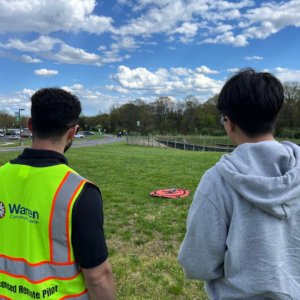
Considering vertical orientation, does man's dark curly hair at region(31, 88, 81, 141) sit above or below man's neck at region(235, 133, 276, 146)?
above

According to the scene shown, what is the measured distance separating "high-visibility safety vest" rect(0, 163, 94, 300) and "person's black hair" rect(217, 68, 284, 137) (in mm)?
902

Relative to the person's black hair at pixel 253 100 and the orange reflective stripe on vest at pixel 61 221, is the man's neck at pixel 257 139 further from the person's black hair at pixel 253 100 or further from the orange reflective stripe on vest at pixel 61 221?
the orange reflective stripe on vest at pixel 61 221

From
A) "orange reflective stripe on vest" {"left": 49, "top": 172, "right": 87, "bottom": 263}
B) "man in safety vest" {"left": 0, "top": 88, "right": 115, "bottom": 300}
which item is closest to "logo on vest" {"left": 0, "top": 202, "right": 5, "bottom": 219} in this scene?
"man in safety vest" {"left": 0, "top": 88, "right": 115, "bottom": 300}

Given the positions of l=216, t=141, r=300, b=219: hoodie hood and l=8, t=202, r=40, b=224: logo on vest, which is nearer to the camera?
l=216, t=141, r=300, b=219: hoodie hood

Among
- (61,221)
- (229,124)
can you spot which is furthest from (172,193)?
(61,221)

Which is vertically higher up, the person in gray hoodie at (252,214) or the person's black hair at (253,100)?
the person's black hair at (253,100)

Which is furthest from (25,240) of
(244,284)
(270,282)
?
(270,282)

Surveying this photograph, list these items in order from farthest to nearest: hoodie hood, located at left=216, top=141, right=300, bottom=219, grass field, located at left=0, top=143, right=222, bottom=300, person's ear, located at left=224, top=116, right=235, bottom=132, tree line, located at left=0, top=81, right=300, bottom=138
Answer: tree line, located at left=0, top=81, right=300, bottom=138 → grass field, located at left=0, top=143, right=222, bottom=300 → person's ear, located at left=224, top=116, right=235, bottom=132 → hoodie hood, located at left=216, top=141, right=300, bottom=219

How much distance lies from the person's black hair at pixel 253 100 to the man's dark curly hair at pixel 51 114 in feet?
3.06

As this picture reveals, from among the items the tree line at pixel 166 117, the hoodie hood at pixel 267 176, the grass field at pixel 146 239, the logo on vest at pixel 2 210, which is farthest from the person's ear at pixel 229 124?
the tree line at pixel 166 117

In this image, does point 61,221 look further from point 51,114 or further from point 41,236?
point 51,114

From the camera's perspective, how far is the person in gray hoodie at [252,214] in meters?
1.13

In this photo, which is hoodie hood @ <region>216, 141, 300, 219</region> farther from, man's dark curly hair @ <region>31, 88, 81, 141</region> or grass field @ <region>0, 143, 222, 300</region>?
grass field @ <region>0, 143, 222, 300</region>

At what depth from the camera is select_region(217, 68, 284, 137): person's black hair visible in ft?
4.04
